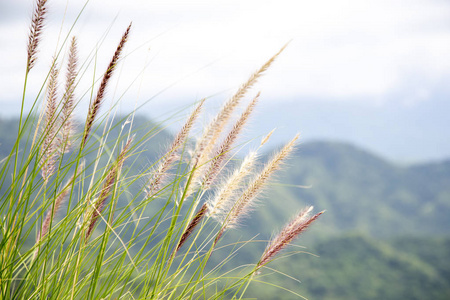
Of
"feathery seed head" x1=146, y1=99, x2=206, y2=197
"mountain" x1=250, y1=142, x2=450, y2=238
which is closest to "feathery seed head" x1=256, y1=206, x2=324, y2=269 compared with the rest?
"feathery seed head" x1=146, y1=99, x2=206, y2=197

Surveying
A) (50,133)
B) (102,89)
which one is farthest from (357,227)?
(102,89)

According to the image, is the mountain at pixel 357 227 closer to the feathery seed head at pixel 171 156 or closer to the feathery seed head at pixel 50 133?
the feathery seed head at pixel 171 156

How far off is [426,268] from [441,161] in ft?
331

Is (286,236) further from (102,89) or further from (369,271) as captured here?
(369,271)

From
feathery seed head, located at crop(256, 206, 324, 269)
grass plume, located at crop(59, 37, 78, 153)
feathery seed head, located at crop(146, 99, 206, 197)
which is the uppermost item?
grass plume, located at crop(59, 37, 78, 153)

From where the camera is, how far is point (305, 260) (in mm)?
69062

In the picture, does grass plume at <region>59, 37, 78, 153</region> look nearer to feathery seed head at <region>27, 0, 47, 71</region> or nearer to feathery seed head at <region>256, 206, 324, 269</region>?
feathery seed head at <region>27, 0, 47, 71</region>

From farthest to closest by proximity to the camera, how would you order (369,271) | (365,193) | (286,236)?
(365,193) < (369,271) < (286,236)

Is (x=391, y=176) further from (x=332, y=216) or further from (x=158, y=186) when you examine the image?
(x=158, y=186)

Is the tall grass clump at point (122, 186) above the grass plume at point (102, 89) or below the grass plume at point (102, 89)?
below

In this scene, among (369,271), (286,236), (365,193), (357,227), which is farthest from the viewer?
(365,193)

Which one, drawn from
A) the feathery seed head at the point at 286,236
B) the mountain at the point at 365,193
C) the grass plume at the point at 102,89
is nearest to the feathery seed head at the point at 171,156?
the grass plume at the point at 102,89

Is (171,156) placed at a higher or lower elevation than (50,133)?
lower

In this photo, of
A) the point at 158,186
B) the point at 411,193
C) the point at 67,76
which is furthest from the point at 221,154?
the point at 411,193
